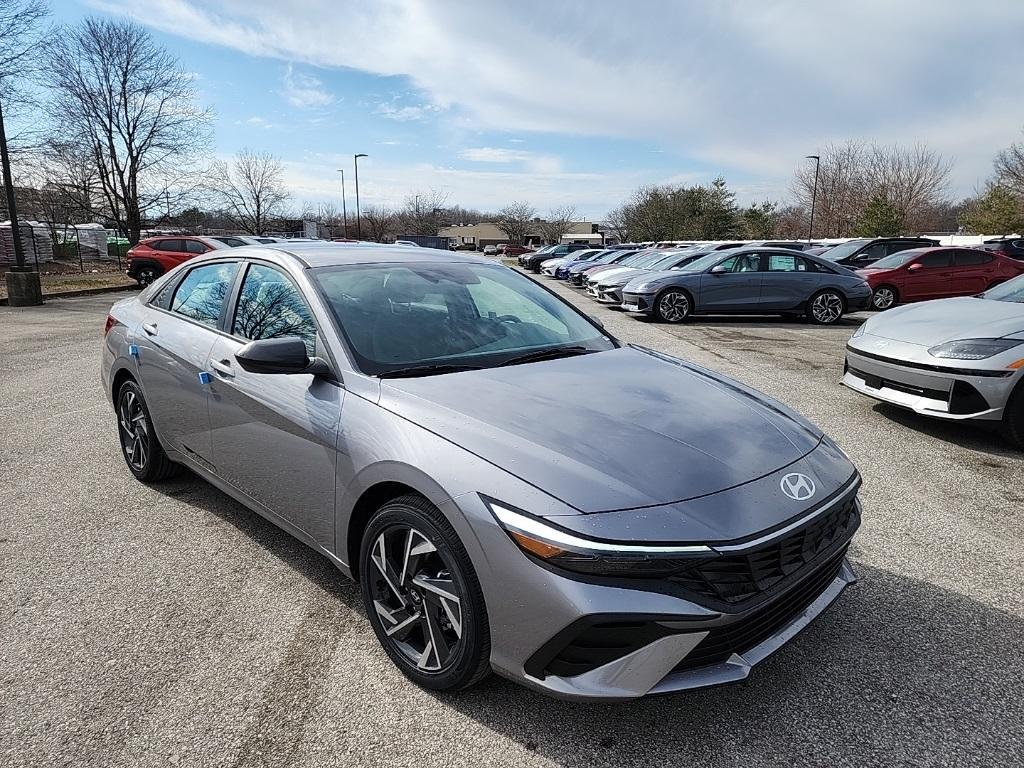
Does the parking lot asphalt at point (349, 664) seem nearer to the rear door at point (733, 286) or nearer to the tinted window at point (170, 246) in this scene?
the rear door at point (733, 286)

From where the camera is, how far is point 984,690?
2289mm

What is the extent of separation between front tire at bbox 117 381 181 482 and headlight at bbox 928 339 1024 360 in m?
5.60

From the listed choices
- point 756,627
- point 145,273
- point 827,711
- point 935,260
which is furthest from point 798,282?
point 145,273

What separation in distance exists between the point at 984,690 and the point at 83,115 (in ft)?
142

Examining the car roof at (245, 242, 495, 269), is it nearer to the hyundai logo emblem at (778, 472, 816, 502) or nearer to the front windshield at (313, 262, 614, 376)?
the front windshield at (313, 262, 614, 376)

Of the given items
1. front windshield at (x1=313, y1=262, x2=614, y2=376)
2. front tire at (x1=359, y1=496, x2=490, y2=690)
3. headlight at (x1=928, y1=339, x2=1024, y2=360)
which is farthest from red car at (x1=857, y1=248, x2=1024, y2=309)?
front tire at (x1=359, y1=496, x2=490, y2=690)

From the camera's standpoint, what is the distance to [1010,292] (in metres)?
5.79

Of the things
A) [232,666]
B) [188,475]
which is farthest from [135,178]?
[232,666]

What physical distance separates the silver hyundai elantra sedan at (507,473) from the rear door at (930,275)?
45.9ft

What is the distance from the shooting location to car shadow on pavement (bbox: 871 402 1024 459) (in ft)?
16.0

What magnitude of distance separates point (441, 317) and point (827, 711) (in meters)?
2.20

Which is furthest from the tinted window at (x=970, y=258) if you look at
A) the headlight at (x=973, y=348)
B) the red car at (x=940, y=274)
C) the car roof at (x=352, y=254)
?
the car roof at (x=352, y=254)

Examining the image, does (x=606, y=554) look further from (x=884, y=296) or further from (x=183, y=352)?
(x=884, y=296)

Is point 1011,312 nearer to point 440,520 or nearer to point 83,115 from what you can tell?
point 440,520
